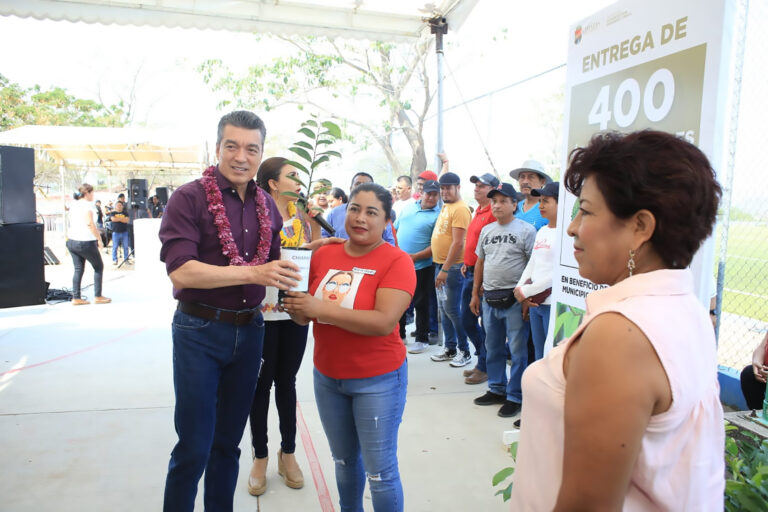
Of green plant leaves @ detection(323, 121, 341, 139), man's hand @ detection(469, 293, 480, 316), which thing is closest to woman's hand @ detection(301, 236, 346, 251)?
green plant leaves @ detection(323, 121, 341, 139)

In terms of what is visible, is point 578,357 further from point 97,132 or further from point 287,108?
point 287,108

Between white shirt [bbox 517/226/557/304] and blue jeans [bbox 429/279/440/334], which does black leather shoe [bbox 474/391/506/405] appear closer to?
white shirt [bbox 517/226/557/304]

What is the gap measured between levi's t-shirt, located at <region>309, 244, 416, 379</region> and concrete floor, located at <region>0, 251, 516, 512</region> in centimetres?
115

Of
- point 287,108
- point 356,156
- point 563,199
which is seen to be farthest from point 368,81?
point 563,199

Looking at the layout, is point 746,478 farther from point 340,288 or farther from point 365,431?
point 340,288

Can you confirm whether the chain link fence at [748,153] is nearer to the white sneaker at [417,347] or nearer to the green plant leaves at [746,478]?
the green plant leaves at [746,478]

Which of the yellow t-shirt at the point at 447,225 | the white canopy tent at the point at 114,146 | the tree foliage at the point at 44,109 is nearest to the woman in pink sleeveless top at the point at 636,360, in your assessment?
the yellow t-shirt at the point at 447,225

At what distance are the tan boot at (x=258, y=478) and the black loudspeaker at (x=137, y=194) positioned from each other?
15.5m

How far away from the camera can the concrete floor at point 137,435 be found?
9.34 ft

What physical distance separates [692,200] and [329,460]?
291 centimetres

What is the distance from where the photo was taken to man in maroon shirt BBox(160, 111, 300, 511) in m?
1.95

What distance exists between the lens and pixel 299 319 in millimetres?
2092

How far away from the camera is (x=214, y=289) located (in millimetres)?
2062

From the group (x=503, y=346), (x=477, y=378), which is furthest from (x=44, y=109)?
(x=503, y=346)
